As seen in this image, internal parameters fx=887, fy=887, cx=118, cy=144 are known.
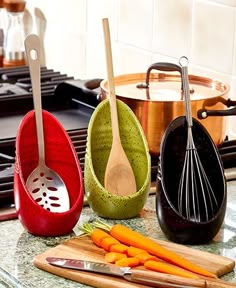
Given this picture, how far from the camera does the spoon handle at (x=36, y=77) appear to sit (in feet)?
4.42

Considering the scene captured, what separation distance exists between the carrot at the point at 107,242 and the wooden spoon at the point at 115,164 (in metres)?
0.15

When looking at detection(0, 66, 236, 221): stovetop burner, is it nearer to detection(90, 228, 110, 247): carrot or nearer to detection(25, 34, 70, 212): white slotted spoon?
detection(25, 34, 70, 212): white slotted spoon

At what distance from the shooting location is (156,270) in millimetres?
1167

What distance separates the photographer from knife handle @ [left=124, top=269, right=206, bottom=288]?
1.12 m

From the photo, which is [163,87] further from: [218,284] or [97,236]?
[218,284]

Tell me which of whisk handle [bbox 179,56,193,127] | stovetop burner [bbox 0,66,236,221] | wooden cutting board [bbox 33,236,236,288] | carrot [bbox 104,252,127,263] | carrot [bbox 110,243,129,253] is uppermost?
whisk handle [bbox 179,56,193,127]

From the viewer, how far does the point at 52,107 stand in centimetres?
205

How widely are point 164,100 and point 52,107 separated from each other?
0.58 metres

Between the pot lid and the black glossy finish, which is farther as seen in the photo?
the pot lid

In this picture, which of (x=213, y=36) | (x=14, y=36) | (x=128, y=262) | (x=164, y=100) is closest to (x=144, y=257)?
(x=128, y=262)

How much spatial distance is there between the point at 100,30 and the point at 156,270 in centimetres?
111

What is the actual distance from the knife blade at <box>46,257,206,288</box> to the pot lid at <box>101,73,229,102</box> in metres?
0.43

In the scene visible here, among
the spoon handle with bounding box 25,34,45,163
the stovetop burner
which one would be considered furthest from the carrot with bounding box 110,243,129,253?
the stovetop burner

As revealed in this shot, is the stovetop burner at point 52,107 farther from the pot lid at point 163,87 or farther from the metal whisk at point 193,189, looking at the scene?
the metal whisk at point 193,189
